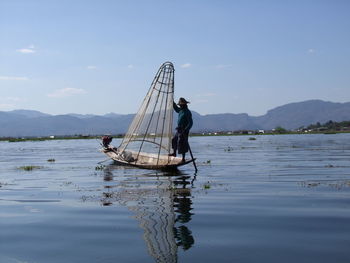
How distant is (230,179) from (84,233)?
11.4 meters

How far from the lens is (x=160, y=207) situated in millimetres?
13391

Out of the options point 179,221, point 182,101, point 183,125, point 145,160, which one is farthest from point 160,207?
point 145,160

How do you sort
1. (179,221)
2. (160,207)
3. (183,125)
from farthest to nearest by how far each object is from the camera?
(183,125) < (160,207) < (179,221)

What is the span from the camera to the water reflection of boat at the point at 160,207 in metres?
9.09

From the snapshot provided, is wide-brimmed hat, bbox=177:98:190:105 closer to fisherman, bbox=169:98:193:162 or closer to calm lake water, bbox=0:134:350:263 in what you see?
fisherman, bbox=169:98:193:162

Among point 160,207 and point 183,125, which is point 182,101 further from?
point 160,207

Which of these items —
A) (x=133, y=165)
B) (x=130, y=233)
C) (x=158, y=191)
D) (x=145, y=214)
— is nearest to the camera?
(x=130, y=233)

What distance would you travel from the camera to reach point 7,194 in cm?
1755

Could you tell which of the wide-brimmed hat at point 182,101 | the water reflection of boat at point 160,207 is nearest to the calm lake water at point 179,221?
the water reflection of boat at point 160,207

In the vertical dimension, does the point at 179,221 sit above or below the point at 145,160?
below

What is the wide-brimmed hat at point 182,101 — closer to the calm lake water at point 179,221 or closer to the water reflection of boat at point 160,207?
the water reflection of boat at point 160,207

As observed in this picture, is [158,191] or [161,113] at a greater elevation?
[161,113]

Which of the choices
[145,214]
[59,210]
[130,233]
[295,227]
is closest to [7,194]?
[59,210]

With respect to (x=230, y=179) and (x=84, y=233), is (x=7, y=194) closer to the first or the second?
(x=84, y=233)
